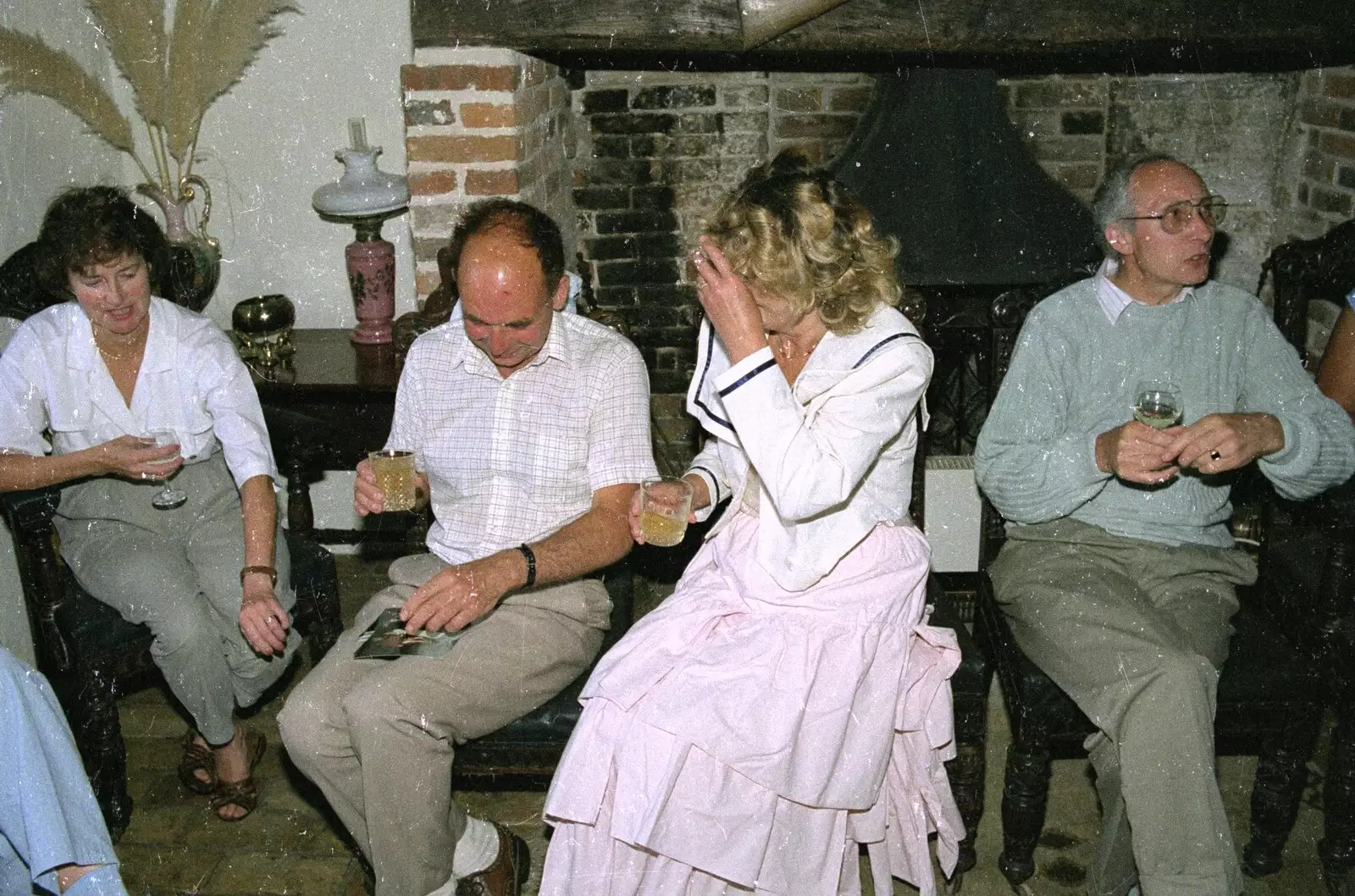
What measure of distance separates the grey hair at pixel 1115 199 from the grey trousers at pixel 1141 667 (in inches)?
25.1

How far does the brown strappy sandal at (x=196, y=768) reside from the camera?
311 cm

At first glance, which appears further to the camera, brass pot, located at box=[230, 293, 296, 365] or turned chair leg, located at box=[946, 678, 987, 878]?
brass pot, located at box=[230, 293, 296, 365]

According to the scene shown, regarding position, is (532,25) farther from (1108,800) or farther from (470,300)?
(1108,800)

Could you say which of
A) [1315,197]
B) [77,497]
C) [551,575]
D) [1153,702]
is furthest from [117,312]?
[1315,197]

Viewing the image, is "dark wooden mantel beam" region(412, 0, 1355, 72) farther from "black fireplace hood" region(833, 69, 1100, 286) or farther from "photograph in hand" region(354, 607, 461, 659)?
"photograph in hand" region(354, 607, 461, 659)

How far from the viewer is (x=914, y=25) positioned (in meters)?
3.55

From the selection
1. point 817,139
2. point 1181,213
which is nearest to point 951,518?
point 1181,213

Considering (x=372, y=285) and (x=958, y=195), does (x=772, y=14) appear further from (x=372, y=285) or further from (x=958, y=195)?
(x=372, y=285)

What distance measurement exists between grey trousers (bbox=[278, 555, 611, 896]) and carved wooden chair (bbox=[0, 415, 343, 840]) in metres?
0.59

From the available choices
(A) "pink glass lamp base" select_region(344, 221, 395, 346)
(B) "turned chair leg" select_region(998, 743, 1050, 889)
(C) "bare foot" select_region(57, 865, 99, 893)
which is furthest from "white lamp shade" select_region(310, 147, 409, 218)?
(B) "turned chair leg" select_region(998, 743, 1050, 889)

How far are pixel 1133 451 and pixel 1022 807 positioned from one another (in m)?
0.76

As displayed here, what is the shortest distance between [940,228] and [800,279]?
5.89ft

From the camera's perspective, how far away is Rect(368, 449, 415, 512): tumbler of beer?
2600 millimetres

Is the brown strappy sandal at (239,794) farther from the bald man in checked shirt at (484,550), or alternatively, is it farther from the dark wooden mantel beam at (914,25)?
the dark wooden mantel beam at (914,25)
